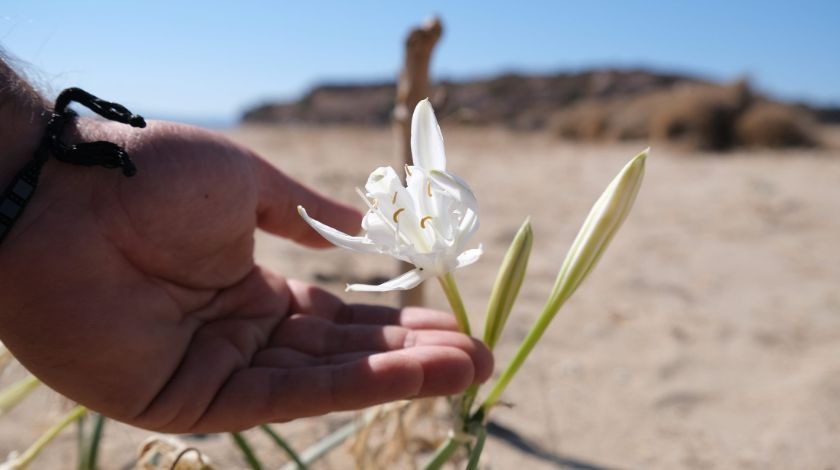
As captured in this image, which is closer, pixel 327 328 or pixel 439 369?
pixel 439 369

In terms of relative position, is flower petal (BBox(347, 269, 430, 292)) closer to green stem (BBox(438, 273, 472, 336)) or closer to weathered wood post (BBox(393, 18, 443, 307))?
green stem (BBox(438, 273, 472, 336))

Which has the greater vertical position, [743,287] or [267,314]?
[267,314]

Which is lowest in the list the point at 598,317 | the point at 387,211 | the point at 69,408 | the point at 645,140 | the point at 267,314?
the point at 645,140

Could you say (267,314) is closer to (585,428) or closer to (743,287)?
(585,428)

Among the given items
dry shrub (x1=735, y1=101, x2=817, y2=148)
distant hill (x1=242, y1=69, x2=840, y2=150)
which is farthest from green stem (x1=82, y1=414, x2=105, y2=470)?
dry shrub (x1=735, y1=101, x2=817, y2=148)

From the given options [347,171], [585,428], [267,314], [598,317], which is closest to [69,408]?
[267,314]

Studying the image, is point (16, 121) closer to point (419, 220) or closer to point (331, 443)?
point (419, 220)

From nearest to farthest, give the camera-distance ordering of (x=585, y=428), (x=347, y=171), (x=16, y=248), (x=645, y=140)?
(x=16, y=248) < (x=585, y=428) < (x=347, y=171) < (x=645, y=140)

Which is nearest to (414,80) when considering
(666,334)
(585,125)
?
(666,334)
